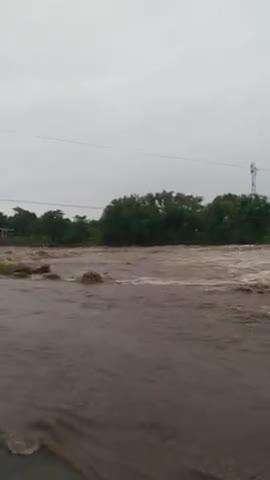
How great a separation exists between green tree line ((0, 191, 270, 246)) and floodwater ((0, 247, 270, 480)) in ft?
183

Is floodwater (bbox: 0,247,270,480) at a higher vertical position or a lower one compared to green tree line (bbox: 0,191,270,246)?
lower

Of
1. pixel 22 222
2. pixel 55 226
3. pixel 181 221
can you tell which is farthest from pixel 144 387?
pixel 22 222

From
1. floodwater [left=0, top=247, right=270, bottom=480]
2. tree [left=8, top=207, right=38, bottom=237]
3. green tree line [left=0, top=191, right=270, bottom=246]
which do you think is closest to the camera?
floodwater [left=0, top=247, right=270, bottom=480]

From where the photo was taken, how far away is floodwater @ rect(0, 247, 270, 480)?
12.2 feet

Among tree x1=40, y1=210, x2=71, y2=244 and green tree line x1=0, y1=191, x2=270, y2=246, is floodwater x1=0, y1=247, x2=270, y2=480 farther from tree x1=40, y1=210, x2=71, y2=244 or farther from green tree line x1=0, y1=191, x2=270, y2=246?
tree x1=40, y1=210, x2=71, y2=244

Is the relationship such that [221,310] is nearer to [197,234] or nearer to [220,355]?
[220,355]

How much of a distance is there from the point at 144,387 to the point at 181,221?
63.4 m

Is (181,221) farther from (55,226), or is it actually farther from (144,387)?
(144,387)

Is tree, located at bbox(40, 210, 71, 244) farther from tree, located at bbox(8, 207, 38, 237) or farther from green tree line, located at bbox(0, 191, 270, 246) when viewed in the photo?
green tree line, located at bbox(0, 191, 270, 246)

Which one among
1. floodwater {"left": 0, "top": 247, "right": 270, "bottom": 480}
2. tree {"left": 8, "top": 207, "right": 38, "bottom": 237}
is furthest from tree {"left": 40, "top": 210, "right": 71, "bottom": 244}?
floodwater {"left": 0, "top": 247, "right": 270, "bottom": 480}

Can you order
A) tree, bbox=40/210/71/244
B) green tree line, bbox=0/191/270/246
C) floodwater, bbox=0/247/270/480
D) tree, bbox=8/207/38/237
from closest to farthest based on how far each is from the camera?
1. floodwater, bbox=0/247/270/480
2. green tree line, bbox=0/191/270/246
3. tree, bbox=40/210/71/244
4. tree, bbox=8/207/38/237

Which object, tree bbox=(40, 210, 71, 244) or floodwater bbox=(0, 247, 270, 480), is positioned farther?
tree bbox=(40, 210, 71, 244)

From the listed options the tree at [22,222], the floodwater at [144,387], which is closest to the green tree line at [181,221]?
the tree at [22,222]

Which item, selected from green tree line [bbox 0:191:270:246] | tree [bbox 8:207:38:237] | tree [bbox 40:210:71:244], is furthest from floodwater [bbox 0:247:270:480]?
tree [bbox 8:207:38:237]
